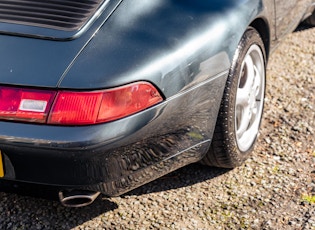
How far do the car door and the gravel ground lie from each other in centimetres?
65

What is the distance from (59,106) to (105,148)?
0.82ft

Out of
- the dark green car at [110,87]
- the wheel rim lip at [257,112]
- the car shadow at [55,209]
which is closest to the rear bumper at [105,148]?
the dark green car at [110,87]

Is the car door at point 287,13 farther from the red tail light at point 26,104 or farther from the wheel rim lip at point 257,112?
the red tail light at point 26,104

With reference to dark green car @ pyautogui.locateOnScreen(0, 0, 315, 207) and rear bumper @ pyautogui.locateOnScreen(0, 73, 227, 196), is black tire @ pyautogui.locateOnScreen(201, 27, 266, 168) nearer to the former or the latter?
dark green car @ pyautogui.locateOnScreen(0, 0, 315, 207)

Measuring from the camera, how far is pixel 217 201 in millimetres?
3250

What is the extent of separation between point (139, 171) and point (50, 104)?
1.69 feet

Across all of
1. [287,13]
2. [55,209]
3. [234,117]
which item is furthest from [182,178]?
[287,13]

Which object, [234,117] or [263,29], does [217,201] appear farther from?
[263,29]

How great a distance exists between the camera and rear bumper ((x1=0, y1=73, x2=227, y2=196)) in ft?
8.18

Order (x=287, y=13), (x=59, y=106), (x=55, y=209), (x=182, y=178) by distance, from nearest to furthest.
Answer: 1. (x=59, y=106)
2. (x=55, y=209)
3. (x=182, y=178)
4. (x=287, y=13)

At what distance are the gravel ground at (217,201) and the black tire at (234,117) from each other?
0.41ft

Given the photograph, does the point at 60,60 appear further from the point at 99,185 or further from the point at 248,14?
the point at 248,14

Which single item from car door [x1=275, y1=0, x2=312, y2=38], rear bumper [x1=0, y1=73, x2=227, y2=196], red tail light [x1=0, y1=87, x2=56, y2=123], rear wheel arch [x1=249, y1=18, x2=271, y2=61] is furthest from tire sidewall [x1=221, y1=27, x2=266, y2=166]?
red tail light [x1=0, y1=87, x2=56, y2=123]

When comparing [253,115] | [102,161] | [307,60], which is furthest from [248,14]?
[307,60]
